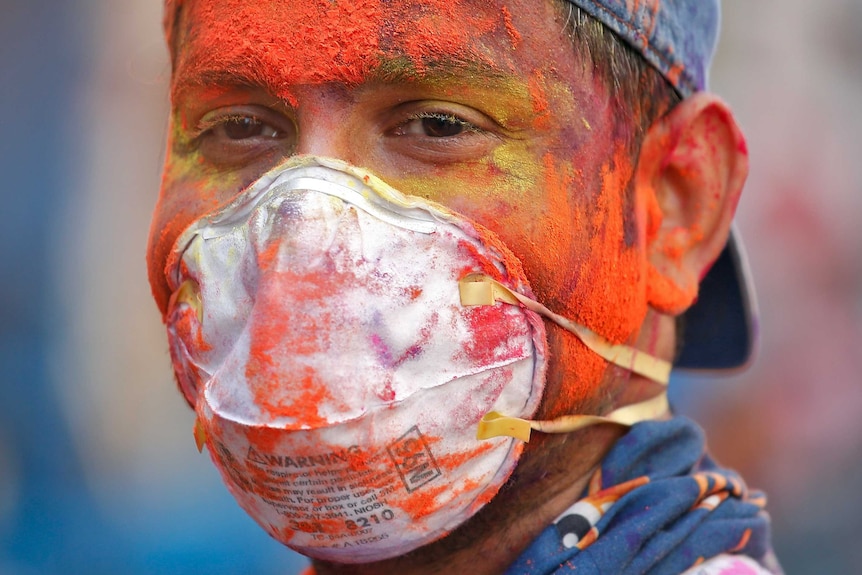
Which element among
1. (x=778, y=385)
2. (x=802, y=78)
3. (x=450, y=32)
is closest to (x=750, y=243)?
(x=778, y=385)

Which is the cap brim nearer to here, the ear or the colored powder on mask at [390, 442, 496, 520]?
the ear

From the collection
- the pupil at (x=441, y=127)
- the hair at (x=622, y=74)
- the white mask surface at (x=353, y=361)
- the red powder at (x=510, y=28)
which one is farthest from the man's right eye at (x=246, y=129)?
the hair at (x=622, y=74)

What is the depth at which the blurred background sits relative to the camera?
17.0 feet

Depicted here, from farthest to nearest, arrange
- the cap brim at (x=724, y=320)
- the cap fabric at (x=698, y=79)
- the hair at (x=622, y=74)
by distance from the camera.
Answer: the cap brim at (x=724, y=320) < the cap fabric at (x=698, y=79) < the hair at (x=622, y=74)

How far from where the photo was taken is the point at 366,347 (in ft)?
5.78

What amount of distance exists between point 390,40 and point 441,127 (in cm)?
20

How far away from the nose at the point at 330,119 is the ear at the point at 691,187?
0.75 m

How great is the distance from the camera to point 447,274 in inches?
73.2

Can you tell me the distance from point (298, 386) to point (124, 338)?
14.0 feet

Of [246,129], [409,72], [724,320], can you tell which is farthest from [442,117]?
[724,320]

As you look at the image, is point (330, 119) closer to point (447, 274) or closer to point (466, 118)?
point (466, 118)

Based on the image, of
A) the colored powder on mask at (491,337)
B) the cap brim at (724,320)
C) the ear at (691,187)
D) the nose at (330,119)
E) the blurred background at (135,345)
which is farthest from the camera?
the blurred background at (135,345)

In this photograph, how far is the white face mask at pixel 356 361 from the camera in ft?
5.73

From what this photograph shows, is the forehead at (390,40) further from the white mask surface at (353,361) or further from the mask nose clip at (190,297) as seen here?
the mask nose clip at (190,297)
